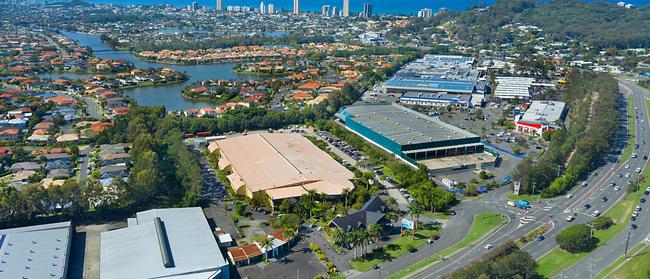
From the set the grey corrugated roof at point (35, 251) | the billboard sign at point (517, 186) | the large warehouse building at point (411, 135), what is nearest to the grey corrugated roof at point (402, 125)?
the large warehouse building at point (411, 135)

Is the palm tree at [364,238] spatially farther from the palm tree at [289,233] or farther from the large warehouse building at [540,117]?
the large warehouse building at [540,117]

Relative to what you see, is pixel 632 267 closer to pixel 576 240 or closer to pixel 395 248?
pixel 576 240

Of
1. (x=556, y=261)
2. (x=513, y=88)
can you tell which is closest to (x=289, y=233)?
(x=556, y=261)

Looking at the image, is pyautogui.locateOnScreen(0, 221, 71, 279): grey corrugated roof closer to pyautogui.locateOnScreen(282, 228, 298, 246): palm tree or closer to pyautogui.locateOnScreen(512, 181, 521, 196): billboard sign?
pyautogui.locateOnScreen(282, 228, 298, 246): palm tree

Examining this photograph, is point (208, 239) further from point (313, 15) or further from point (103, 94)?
point (313, 15)

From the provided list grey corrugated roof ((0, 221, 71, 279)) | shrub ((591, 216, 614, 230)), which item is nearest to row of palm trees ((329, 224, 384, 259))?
shrub ((591, 216, 614, 230))

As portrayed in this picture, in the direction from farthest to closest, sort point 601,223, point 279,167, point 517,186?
1. point 279,167
2. point 517,186
3. point 601,223
